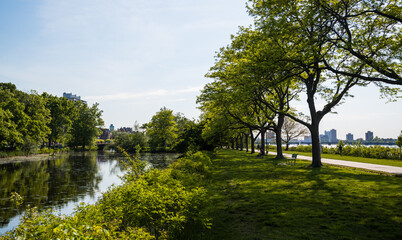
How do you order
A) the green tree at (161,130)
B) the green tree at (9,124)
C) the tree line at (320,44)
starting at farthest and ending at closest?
1. the green tree at (161,130)
2. the green tree at (9,124)
3. the tree line at (320,44)

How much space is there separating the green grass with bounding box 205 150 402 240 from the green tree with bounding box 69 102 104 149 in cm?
7641

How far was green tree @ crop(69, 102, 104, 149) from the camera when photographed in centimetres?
7975

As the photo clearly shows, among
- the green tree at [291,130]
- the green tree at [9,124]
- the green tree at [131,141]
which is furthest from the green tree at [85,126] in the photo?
the green tree at [291,130]

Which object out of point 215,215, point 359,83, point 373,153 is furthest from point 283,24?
point 373,153

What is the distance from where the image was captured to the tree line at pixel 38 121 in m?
48.1

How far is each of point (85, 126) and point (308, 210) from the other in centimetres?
8263

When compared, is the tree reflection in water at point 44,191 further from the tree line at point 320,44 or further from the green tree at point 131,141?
the green tree at point 131,141

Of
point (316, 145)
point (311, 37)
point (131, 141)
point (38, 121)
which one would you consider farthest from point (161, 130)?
point (311, 37)

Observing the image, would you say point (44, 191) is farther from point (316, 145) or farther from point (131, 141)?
point (131, 141)

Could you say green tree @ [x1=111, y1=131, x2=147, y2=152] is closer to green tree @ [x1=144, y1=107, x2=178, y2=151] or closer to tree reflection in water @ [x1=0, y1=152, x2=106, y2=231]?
green tree @ [x1=144, y1=107, x2=178, y2=151]

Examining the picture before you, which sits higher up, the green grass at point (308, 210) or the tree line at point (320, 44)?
the tree line at point (320, 44)

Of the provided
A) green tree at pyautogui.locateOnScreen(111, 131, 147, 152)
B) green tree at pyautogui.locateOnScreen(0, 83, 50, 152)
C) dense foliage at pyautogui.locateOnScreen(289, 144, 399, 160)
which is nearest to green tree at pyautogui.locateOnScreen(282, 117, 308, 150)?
dense foliage at pyautogui.locateOnScreen(289, 144, 399, 160)

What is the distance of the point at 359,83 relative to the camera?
18.1m

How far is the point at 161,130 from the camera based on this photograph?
75.2 meters
